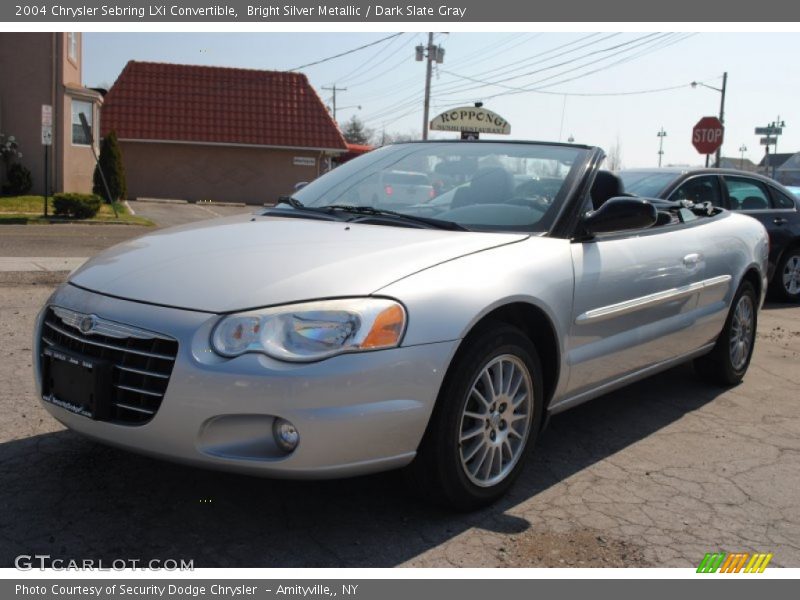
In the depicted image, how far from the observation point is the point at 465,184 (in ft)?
14.4

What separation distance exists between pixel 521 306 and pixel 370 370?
38.1 inches

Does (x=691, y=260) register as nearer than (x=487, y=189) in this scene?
No

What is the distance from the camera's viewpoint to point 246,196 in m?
35.3

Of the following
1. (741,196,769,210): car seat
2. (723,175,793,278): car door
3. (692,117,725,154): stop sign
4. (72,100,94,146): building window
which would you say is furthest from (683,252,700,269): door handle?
(72,100,94,146): building window

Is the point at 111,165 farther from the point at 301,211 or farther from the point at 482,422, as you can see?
the point at 482,422

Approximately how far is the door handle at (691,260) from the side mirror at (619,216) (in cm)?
92

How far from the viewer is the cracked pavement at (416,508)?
3.12 meters

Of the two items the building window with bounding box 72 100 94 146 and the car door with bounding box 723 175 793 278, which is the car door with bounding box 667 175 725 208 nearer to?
the car door with bounding box 723 175 793 278

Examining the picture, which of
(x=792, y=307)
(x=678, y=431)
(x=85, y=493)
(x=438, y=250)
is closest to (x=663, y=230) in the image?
(x=678, y=431)

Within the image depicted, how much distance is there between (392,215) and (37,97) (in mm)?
21882

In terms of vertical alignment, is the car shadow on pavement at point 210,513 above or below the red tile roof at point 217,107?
below

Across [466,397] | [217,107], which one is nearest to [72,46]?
[217,107]

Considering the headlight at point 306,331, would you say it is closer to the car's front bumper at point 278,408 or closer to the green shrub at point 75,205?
the car's front bumper at point 278,408

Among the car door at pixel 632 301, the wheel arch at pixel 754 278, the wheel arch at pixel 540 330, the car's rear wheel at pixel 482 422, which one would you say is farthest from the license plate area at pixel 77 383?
the wheel arch at pixel 754 278
